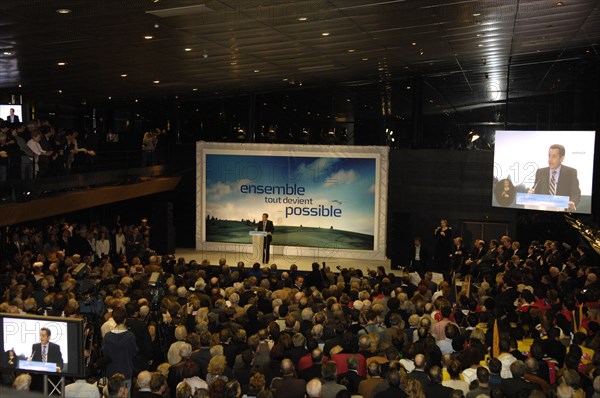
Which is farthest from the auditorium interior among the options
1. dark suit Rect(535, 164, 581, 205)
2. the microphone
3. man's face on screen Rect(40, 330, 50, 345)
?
man's face on screen Rect(40, 330, 50, 345)

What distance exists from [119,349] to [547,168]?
39.0 ft

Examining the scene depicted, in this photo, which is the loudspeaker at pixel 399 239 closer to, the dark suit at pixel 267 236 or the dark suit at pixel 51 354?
the dark suit at pixel 267 236

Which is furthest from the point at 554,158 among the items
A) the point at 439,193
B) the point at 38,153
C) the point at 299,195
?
the point at 38,153

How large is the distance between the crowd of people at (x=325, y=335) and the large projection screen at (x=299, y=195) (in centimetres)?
597

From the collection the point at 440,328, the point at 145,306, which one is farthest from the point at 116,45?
the point at 440,328

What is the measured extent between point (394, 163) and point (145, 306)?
12.1m

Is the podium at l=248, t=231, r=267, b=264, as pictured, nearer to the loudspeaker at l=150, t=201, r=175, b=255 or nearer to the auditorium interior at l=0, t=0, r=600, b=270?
the auditorium interior at l=0, t=0, r=600, b=270

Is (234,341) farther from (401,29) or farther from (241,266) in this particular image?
(401,29)

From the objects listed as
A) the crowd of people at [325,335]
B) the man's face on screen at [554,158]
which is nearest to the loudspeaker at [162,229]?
the crowd of people at [325,335]

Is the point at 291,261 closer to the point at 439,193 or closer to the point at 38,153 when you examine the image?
the point at 439,193

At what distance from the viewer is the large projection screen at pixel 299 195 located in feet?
62.2

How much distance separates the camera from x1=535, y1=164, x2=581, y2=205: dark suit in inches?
640

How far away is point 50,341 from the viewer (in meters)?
5.39

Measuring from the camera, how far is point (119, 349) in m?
7.55
